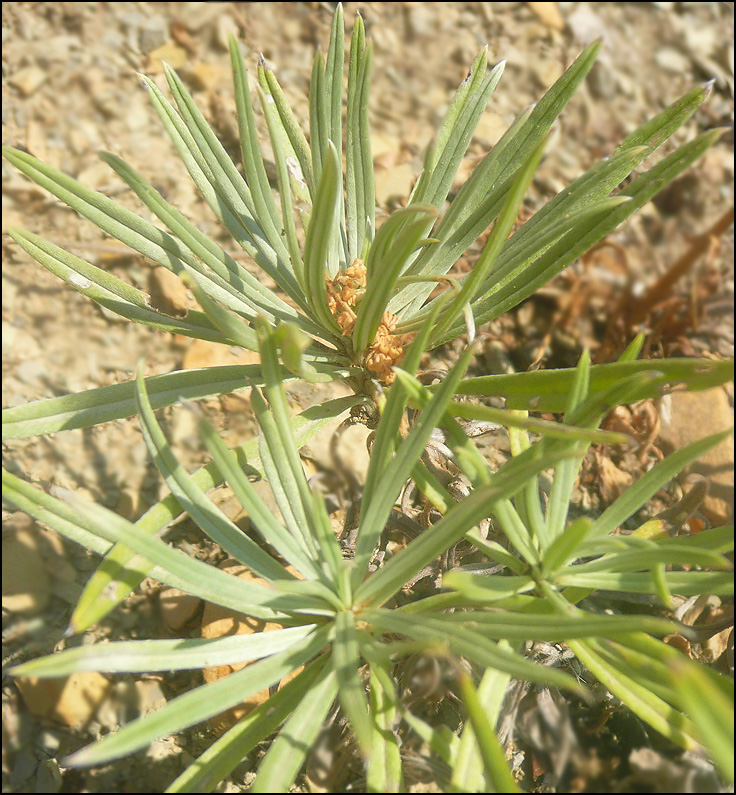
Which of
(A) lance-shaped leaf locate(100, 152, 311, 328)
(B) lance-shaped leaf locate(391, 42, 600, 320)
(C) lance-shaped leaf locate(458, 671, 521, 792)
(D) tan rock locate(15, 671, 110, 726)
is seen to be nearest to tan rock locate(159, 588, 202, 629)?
(D) tan rock locate(15, 671, 110, 726)

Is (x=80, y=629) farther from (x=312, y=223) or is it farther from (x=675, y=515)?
(x=675, y=515)

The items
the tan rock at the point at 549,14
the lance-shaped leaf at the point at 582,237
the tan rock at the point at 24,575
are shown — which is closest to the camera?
the lance-shaped leaf at the point at 582,237

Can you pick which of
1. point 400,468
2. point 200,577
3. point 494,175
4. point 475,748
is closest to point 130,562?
point 200,577

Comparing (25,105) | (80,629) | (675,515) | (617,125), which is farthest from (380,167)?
(80,629)

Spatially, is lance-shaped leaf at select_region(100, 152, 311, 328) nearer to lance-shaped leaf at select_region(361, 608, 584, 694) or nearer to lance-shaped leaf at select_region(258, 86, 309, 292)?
lance-shaped leaf at select_region(258, 86, 309, 292)

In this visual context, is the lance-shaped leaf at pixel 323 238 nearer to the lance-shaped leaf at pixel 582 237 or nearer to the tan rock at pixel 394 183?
the lance-shaped leaf at pixel 582 237

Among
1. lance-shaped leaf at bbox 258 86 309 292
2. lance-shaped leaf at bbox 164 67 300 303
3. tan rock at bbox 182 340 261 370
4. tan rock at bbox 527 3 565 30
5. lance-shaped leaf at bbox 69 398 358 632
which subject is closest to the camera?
lance-shaped leaf at bbox 69 398 358 632

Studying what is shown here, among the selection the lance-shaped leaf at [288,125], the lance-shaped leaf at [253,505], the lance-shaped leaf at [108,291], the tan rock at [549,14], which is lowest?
the lance-shaped leaf at [253,505]

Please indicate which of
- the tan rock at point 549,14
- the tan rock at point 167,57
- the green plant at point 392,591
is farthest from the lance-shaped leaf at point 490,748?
the tan rock at point 549,14
